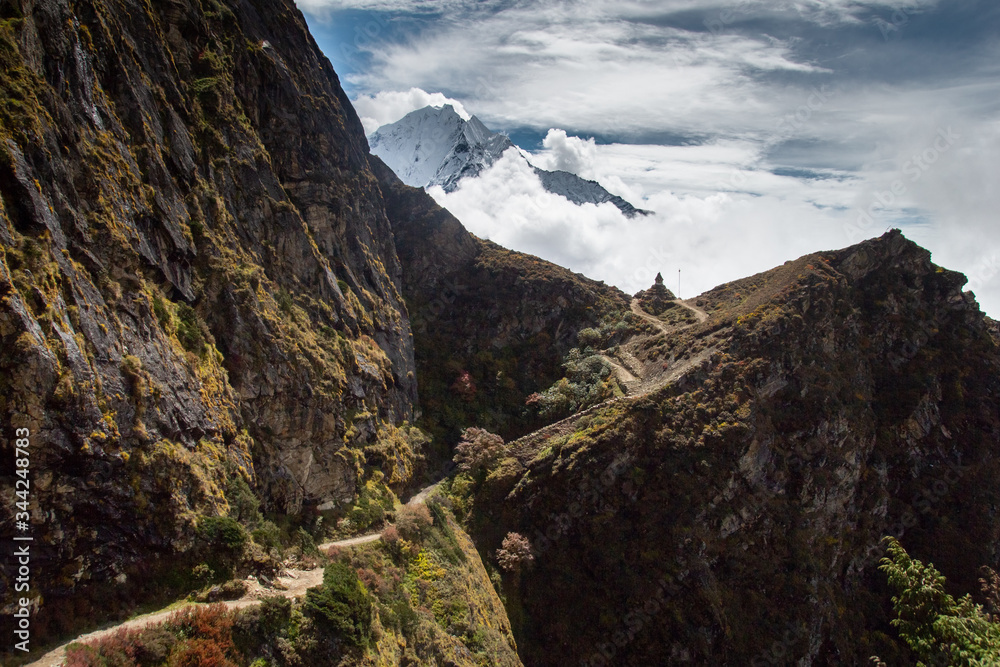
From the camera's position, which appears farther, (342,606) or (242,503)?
(242,503)

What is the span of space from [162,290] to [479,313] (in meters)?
38.2

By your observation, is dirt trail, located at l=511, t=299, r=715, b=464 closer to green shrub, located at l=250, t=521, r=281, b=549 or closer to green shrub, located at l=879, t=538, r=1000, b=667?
green shrub, located at l=250, t=521, r=281, b=549

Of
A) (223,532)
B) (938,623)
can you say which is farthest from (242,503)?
(938,623)

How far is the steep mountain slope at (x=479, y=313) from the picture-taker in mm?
47188

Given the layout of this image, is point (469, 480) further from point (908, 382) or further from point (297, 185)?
point (908, 382)

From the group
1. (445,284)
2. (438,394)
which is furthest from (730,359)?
(445,284)

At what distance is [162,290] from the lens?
19.8 m

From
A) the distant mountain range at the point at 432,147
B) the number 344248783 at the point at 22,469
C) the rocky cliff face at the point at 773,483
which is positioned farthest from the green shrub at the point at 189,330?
the distant mountain range at the point at 432,147

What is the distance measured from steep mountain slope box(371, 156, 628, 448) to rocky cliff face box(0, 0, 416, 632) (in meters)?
11.5

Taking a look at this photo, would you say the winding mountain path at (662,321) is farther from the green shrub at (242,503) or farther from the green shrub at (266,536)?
the green shrub at (242,503)

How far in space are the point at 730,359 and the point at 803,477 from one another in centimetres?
985

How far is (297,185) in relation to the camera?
3447 centimetres

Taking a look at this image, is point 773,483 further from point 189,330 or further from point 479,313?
point 189,330

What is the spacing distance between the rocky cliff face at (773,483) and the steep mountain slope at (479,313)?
1019 centimetres
